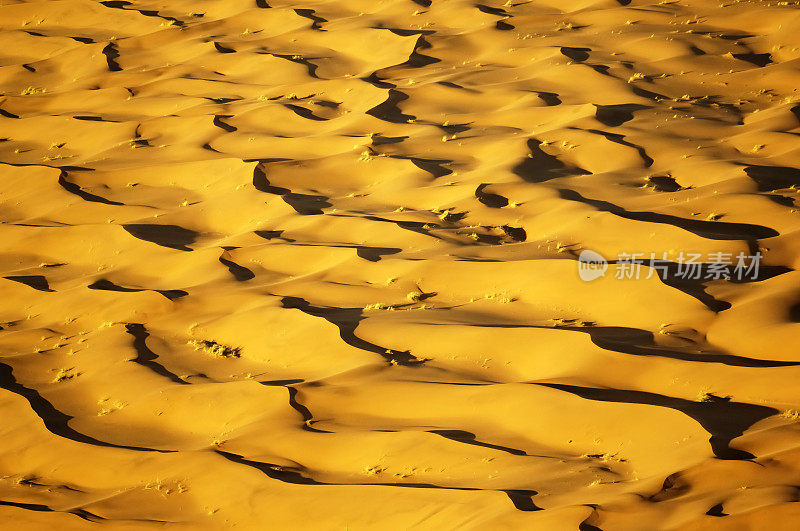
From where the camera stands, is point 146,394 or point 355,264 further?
point 355,264

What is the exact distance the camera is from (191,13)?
18.7ft

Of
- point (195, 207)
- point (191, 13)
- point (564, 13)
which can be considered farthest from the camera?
point (191, 13)

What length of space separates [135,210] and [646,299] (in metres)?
2.42

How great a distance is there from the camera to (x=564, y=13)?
4.93 metres

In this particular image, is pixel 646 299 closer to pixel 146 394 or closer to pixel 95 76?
pixel 146 394

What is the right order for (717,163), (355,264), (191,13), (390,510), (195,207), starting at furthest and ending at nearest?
1. (191,13)
2. (195,207)
3. (717,163)
4. (355,264)
5. (390,510)

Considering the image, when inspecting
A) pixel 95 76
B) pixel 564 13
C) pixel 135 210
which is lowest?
pixel 135 210

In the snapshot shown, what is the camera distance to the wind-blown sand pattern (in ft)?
6.31

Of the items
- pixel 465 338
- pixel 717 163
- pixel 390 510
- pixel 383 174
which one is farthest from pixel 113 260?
pixel 717 163

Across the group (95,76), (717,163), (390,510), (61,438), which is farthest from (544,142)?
(95,76)

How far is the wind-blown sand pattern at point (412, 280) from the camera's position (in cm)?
192

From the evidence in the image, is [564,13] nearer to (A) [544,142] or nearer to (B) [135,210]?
(A) [544,142]

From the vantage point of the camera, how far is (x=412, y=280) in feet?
9.05

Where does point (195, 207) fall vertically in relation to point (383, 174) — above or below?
below
